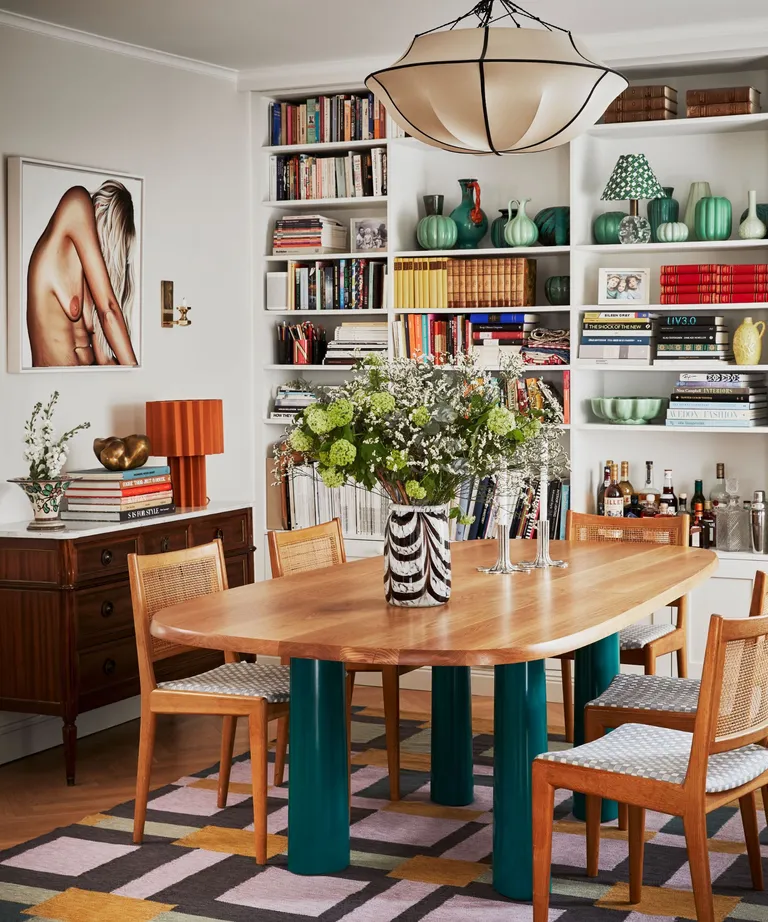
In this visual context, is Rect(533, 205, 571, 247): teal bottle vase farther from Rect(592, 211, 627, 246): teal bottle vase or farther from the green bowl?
the green bowl

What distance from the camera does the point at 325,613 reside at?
3.25 meters

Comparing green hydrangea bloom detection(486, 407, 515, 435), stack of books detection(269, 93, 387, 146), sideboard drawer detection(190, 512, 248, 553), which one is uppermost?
stack of books detection(269, 93, 387, 146)

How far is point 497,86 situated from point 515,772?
1.74 meters

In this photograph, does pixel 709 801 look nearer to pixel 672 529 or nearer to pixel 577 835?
pixel 577 835

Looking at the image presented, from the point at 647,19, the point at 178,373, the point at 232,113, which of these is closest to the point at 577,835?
the point at 178,373

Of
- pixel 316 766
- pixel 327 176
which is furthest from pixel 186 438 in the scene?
pixel 316 766

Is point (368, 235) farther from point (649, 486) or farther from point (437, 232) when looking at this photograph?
point (649, 486)

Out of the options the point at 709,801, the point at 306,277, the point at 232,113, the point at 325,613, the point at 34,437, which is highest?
the point at 232,113

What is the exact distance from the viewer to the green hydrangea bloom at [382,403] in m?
3.23

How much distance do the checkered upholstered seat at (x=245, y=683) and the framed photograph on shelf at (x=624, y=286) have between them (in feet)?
8.38

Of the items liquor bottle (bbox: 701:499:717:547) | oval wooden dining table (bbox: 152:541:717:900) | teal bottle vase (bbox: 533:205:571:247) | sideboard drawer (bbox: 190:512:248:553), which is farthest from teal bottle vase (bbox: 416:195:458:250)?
oval wooden dining table (bbox: 152:541:717:900)

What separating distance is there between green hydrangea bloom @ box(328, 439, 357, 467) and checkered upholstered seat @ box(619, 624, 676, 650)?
4.92 ft

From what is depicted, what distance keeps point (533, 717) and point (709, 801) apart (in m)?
0.63

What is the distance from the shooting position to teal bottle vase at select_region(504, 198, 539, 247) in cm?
567
